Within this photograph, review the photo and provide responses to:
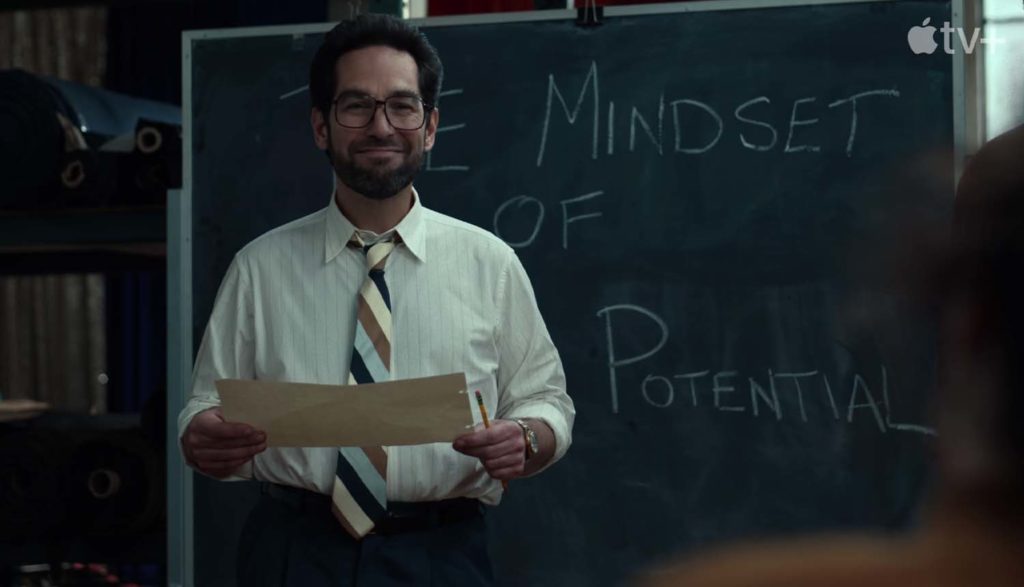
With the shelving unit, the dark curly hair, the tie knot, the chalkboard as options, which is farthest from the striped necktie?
the shelving unit

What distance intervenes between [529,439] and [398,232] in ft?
1.24

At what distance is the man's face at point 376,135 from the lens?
5.76 ft

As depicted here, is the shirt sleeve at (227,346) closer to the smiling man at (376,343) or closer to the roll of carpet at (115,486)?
the smiling man at (376,343)

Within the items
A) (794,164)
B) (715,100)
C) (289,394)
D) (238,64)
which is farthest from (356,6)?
(289,394)

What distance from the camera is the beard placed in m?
1.75

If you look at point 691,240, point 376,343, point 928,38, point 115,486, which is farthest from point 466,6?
point 376,343

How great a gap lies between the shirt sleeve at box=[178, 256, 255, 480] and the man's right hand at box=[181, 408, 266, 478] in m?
0.08

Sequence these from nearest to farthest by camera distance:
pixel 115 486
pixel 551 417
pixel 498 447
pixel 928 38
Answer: pixel 498 447 < pixel 551 417 < pixel 928 38 < pixel 115 486

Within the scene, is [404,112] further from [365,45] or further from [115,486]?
[115,486]

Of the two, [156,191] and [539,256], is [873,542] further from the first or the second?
[156,191]

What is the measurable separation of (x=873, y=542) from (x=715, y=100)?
Result: 2.29 meters

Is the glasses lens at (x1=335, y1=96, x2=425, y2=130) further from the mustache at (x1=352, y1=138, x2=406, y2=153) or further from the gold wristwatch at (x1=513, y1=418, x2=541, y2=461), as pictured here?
the gold wristwatch at (x1=513, y1=418, x2=541, y2=461)

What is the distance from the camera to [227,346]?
1.80 meters

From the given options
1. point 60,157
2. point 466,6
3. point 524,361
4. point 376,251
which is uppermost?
point 466,6
